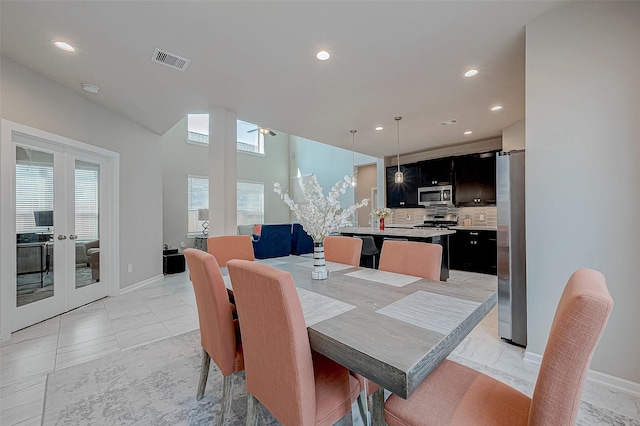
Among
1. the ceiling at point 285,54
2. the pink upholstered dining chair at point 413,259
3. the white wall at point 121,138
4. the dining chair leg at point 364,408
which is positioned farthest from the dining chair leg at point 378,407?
the white wall at point 121,138

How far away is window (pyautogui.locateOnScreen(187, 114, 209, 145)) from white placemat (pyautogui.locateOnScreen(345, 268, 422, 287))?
7.23 metres

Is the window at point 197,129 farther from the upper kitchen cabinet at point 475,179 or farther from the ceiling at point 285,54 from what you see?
the upper kitchen cabinet at point 475,179

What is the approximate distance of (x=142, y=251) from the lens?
452 cm

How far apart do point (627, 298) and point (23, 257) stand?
210 inches

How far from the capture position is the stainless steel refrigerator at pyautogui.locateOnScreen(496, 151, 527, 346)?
92.1 inches

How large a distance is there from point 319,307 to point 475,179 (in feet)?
17.0

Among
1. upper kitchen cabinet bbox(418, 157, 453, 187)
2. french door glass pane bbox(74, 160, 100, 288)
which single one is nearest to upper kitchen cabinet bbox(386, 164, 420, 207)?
upper kitchen cabinet bbox(418, 157, 453, 187)

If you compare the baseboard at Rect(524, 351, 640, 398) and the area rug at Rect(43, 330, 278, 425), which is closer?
the area rug at Rect(43, 330, 278, 425)

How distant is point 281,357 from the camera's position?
1.01m

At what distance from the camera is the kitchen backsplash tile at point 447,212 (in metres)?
5.48

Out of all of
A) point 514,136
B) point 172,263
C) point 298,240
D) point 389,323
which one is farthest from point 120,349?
point 514,136

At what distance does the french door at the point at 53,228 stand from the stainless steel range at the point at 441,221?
594 centimetres

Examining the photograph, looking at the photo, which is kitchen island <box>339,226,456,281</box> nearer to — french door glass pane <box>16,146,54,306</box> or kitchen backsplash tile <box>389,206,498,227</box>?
kitchen backsplash tile <box>389,206,498,227</box>

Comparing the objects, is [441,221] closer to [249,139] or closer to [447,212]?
[447,212]
